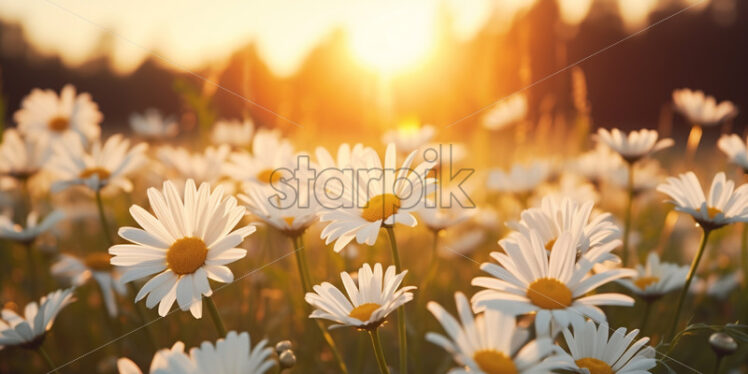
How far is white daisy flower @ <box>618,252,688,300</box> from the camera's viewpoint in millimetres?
1679

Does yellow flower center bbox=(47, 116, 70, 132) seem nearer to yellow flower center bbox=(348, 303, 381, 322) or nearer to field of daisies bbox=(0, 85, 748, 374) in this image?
field of daisies bbox=(0, 85, 748, 374)

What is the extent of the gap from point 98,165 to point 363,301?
1577 mm

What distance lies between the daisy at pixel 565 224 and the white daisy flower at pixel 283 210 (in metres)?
0.62

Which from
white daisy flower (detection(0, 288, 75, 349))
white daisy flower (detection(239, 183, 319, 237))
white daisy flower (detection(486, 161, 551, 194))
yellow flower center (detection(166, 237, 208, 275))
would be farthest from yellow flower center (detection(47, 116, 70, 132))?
white daisy flower (detection(486, 161, 551, 194))

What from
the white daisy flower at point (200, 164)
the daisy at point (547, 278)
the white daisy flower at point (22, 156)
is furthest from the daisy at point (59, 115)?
the daisy at point (547, 278)

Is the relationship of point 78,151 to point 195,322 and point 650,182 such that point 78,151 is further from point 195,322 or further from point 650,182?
point 650,182

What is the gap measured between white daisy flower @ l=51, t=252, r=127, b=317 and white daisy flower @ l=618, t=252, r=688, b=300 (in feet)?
6.63

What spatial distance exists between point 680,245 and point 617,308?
2.07 meters

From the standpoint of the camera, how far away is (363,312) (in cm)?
117

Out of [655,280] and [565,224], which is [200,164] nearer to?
[565,224]

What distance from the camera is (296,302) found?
81.1 inches

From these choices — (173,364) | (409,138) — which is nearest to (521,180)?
(409,138)

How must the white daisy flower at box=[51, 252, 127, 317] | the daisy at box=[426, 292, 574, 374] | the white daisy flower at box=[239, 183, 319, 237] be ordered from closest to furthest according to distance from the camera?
the daisy at box=[426, 292, 574, 374] < the white daisy flower at box=[239, 183, 319, 237] < the white daisy flower at box=[51, 252, 127, 317]

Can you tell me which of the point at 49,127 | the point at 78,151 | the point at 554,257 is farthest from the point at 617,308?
the point at 49,127
